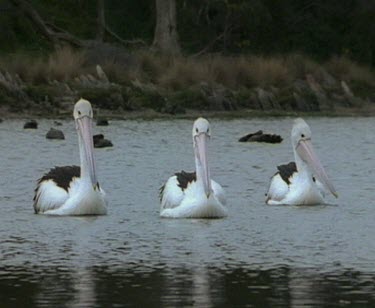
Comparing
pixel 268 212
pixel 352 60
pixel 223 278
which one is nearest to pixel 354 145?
pixel 268 212

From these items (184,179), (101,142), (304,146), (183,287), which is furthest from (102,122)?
(183,287)

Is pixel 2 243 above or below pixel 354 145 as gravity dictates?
below

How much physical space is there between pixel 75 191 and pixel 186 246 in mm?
2575

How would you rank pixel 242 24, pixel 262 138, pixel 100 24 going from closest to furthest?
pixel 262 138, pixel 100 24, pixel 242 24

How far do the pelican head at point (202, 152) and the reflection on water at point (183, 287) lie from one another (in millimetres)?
3256

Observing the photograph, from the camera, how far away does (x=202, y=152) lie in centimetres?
1418

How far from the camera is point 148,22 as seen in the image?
1788 inches

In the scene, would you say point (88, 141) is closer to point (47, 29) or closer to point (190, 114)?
point (190, 114)

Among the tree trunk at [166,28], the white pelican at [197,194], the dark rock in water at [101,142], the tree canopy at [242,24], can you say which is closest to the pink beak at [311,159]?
the white pelican at [197,194]

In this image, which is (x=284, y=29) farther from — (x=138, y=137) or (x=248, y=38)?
(x=138, y=137)

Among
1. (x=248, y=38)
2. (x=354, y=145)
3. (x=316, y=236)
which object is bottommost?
(x=316, y=236)

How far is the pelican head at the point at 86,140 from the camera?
1416 centimetres

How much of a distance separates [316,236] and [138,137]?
514 inches

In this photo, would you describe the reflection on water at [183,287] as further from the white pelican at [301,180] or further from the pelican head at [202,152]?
the white pelican at [301,180]
